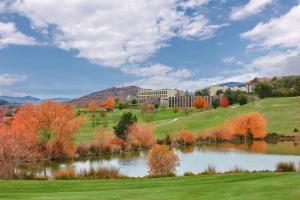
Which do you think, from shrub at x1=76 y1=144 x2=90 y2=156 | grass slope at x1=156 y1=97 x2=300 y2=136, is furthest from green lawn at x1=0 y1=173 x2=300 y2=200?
grass slope at x1=156 y1=97 x2=300 y2=136

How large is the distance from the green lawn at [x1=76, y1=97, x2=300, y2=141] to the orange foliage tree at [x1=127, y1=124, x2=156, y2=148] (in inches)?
802

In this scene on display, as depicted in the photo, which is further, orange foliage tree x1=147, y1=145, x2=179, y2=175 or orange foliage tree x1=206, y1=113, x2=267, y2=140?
orange foliage tree x1=206, y1=113, x2=267, y2=140

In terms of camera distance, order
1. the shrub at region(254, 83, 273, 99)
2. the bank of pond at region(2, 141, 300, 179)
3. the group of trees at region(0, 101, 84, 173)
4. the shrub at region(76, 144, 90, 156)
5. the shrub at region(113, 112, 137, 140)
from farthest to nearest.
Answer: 1. the shrub at region(254, 83, 273, 99)
2. the shrub at region(113, 112, 137, 140)
3. the shrub at region(76, 144, 90, 156)
4. the group of trees at region(0, 101, 84, 173)
5. the bank of pond at region(2, 141, 300, 179)

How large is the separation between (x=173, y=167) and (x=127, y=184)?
21.0 metres

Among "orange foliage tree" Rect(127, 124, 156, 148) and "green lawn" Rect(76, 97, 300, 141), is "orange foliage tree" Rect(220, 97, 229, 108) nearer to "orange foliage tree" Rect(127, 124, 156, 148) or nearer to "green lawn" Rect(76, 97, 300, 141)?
"green lawn" Rect(76, 97, 300, 141)

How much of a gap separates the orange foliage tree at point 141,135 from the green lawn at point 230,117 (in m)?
20.4

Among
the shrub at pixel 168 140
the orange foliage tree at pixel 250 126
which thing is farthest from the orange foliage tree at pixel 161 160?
the orange foliage tree at pixel 250 126

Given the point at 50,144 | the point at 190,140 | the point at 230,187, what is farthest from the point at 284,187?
the point at 190,140

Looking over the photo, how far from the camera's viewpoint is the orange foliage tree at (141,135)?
90.8 meters

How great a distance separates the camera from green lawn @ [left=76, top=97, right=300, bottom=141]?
122675mm

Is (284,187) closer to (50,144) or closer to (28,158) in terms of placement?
(28,158)

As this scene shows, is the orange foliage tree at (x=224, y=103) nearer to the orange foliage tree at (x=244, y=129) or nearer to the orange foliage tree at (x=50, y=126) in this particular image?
the orange foliage tree at (x=244, y=129)

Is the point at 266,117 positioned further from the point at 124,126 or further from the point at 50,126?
the point at 50,126

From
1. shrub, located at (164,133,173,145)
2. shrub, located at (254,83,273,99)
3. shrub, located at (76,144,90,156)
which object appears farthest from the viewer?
shrub, located at (254,83,273,99)
